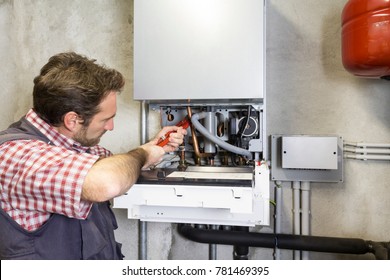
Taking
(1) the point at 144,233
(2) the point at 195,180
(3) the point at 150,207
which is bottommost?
(1) the point at 144,233

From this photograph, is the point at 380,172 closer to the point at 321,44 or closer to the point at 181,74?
the point at 321,44

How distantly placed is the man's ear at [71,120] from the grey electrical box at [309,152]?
2.62 feet

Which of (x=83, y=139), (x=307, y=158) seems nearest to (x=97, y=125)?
(x=83, y=139)

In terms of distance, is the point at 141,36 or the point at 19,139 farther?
the point at 141,36

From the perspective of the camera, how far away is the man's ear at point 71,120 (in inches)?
32.5

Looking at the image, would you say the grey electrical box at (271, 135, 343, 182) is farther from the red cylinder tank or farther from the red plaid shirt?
the red plaid shirt

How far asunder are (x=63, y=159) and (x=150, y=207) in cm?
42

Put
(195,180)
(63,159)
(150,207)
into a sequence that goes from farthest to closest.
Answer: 1. (150,207)
2. (195,180)
3. (63,159)

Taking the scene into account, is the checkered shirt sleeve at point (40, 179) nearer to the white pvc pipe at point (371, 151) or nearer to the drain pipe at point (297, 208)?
the drain pipe at point (297, 208)

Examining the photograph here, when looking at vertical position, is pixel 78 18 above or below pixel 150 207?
above

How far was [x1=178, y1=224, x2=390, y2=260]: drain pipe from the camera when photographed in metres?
1.20

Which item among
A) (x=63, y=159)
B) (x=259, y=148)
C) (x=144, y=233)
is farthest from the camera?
(x=144, y=233)

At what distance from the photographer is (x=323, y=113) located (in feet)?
4.21
